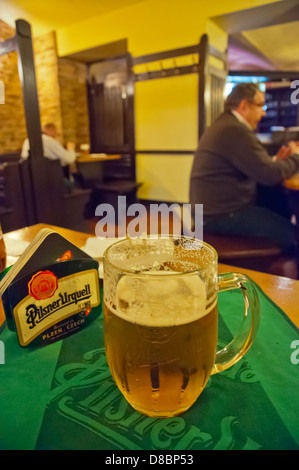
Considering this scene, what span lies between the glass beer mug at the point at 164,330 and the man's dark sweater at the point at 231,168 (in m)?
1.95

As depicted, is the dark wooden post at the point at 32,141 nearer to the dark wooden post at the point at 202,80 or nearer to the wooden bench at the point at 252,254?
the wooden bench at the point at 252,254

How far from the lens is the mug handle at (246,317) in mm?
486

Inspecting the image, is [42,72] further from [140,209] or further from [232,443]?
[232,443]

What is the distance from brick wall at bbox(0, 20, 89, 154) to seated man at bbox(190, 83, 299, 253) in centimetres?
567

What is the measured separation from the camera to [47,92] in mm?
7344

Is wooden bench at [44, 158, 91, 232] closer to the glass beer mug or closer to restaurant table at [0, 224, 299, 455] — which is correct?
restaurant table at [0, 224, 299, 455]

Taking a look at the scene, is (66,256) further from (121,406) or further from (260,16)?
(260,16)

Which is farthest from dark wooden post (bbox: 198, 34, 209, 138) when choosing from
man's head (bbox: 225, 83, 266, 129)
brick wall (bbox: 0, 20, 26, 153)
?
brick wall (bbox: 0, 20, 26, 153)

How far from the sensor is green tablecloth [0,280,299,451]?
0.42 m

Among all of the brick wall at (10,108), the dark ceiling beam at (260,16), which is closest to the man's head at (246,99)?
the dark ceiling beam at (260,16)

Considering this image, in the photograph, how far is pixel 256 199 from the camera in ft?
8.79

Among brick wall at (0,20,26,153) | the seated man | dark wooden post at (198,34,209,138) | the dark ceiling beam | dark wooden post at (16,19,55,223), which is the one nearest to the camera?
the seated man

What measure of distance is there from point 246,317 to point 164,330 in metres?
→ 0.15

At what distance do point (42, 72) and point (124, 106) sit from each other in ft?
6.82
